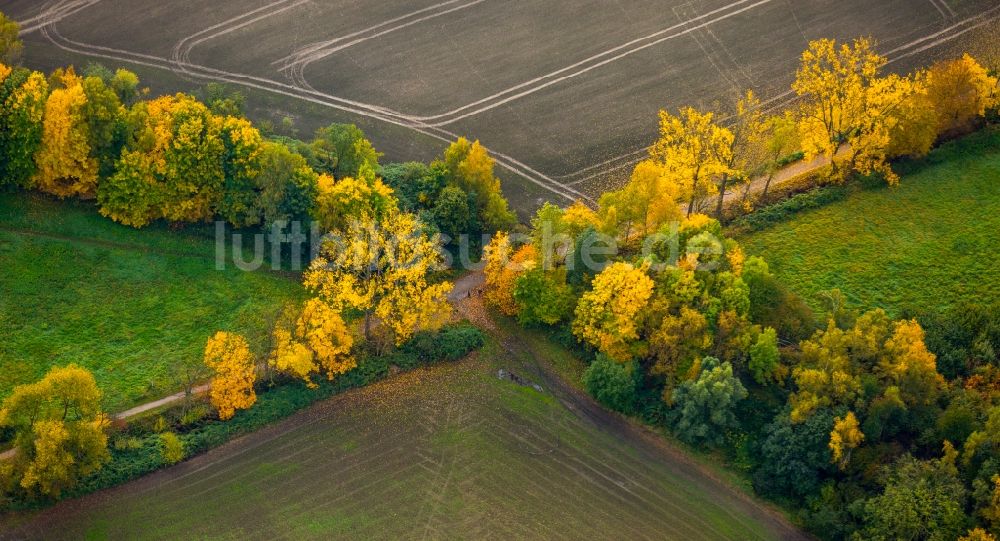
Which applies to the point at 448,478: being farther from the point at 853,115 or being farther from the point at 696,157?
the point at 853,115

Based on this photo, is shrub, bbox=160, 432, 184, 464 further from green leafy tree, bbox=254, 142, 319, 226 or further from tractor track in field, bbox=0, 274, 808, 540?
green leafy tree, bbox=254, 142, 319, 226

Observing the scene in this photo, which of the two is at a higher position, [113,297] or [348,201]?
[348,201]

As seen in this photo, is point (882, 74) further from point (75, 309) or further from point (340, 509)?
point (75, 309)

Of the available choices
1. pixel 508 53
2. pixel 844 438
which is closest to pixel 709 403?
pixel 844 438

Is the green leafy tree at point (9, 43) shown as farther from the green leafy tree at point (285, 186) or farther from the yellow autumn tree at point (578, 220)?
the yellow autumn tree at point (578, 220)

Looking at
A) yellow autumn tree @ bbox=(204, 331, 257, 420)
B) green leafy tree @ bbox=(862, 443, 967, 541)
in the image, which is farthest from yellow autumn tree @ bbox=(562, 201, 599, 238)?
green leafy tree @ bbox=(862, 443, 967, 541)

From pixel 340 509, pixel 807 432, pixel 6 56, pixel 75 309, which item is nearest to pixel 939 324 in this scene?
pixel 807 432
